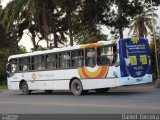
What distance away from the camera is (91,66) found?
21203 millimetres

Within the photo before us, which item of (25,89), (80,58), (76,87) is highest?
(80,58)

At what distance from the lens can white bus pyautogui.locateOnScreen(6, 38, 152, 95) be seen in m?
19.9

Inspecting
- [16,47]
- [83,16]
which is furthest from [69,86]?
[16,47]

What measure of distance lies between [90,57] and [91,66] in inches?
18.0

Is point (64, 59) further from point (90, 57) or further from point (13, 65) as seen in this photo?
point (13, 65)

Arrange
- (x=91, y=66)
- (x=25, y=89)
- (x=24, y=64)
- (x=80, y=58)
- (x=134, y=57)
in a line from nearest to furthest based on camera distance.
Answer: (x=134, y=57) < (x=91, y=66) < (x=80, y=58) < (x=24, y=64) < (x=25, y=89)

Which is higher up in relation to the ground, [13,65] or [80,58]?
[80,58]

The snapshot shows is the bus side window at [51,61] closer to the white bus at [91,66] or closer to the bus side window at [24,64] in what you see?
the white bus at [91,66]

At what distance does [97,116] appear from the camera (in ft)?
41.6

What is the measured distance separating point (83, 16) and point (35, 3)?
4.44m

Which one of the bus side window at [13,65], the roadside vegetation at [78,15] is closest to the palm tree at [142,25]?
the roadside vegetation at [78,15]

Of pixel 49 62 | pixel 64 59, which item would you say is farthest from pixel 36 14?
pixel 64 59

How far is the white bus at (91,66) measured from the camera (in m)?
19.9

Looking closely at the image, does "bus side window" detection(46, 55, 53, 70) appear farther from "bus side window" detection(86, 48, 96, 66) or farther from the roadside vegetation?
the roadside vegetation
